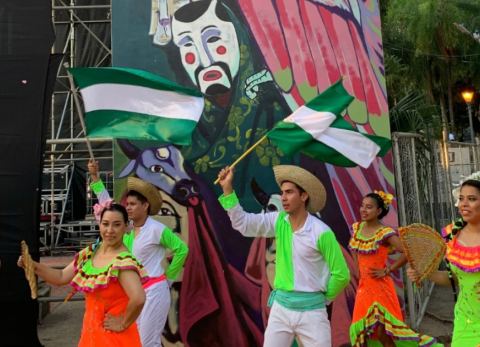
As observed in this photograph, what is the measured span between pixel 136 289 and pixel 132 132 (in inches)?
90.0

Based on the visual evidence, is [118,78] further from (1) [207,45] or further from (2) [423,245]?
(2) [423,245]

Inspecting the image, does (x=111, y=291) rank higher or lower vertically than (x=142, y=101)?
lower

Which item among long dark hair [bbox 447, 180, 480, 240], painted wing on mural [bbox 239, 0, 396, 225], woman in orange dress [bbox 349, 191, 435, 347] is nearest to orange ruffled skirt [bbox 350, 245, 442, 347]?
woman in orange dress [bbox 349, 191, 435, 347]

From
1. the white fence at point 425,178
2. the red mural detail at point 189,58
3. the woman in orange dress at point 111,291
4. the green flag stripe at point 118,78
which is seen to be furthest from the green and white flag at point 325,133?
the woman in orange dress at point 111,291

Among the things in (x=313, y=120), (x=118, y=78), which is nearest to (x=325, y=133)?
(x=313, y=120)

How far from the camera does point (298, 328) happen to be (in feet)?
13.6

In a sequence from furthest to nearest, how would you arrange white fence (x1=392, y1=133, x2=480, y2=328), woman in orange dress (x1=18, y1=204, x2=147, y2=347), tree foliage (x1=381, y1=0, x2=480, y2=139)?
tree foliage (x1=381, y1=0, x2=480, y2=139)
white fence (x1=392, y1=133, x2=480, y2=328)
woman in orange dress (x1=18, y1=204, x2=147, y2=347)

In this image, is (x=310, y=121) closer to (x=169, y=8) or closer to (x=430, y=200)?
(x=169, y=8)

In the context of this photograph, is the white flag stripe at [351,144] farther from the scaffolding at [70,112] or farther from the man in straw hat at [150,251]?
the scaffolding at [70,112]

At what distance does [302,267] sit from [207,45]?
11.7 ft

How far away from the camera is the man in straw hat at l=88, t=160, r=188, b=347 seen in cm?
506

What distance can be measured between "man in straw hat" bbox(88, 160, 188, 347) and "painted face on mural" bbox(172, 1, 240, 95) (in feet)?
5.99

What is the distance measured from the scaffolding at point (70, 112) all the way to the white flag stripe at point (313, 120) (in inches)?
258

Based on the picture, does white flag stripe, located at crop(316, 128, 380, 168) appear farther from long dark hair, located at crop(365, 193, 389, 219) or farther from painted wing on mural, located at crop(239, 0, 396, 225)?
painted wing on mural, located at crop(239, 0, 396, 225)
